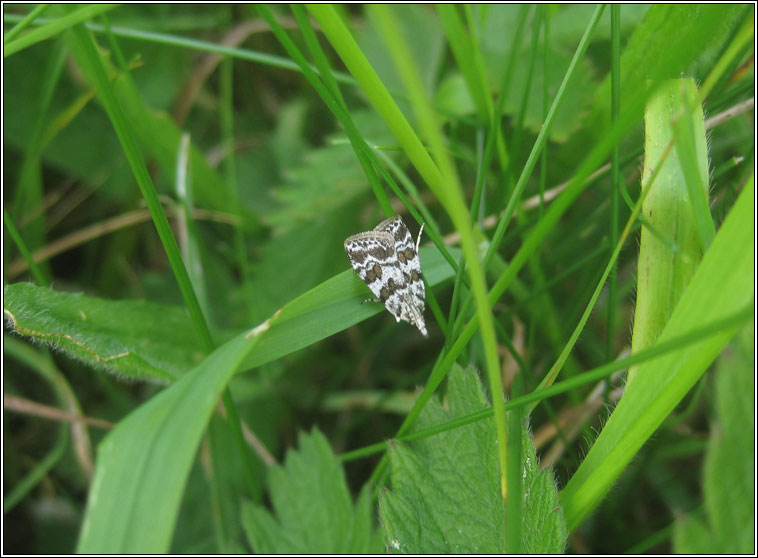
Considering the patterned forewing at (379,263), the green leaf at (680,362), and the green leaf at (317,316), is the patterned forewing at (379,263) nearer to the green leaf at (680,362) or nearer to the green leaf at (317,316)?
the green leaf at (317,316)

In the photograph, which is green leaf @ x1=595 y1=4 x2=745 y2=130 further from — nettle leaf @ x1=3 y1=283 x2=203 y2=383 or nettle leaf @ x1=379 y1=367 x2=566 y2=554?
nettle leaf @ x1=3 y1=283 x2=203 y2=383

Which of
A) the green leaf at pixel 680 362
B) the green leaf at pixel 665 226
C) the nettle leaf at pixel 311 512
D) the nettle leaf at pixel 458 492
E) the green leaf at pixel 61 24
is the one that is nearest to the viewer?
the green leaf at pixel 680 362

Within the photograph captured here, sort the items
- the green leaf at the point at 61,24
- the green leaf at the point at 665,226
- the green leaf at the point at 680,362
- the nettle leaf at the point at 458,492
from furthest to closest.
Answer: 1. the green leaf at the point at 61,24
2. the green leaf at the point at 665,226
3. the nettle leaf at the point at 458,492
4. the green leaf at the point at 680,362

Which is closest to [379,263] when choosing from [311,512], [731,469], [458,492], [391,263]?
[391,263]

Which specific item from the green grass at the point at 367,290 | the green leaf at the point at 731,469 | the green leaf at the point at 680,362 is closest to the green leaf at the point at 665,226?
the green grass at the point at 367,290

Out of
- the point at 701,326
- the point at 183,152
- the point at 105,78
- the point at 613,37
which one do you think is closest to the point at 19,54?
the point at 183,152

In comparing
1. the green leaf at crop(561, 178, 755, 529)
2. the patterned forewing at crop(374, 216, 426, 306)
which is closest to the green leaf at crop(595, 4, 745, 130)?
the green leaf at crop(561, 178, 755, 529)

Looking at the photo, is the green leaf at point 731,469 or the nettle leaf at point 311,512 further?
the nettle leaf at point 311,512
